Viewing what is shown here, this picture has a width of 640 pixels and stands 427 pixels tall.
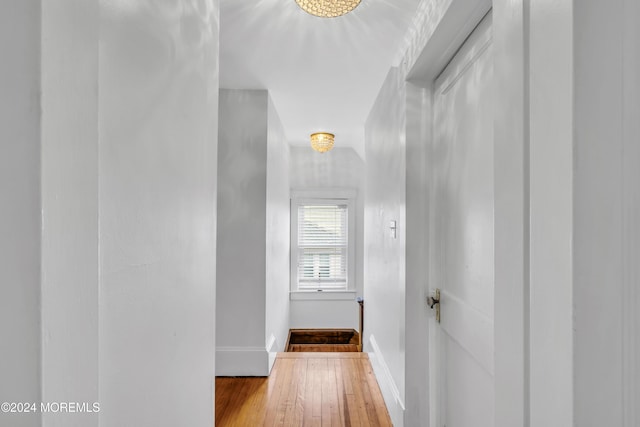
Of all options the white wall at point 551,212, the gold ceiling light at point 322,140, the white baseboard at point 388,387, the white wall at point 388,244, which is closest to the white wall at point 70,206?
the white wall at point 551,212

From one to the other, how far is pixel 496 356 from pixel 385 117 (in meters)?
2.03

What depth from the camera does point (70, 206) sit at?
506mm

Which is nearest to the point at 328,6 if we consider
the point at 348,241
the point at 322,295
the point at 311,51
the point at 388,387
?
the point at 311,51

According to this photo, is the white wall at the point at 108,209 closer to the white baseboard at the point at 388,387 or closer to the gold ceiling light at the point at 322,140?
the white baseboard at the point at 388,387

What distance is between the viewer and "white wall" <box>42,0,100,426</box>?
1.52ft

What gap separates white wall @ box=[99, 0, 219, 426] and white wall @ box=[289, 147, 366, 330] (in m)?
3.91

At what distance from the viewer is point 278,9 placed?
1.79 m

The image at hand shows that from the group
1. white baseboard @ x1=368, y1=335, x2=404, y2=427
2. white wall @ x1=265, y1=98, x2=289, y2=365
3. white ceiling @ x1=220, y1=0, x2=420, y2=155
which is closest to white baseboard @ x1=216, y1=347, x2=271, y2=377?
white wall @ x1=265, y1=98, x2=289, y2=365

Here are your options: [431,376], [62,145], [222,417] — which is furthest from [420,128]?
[222,417]

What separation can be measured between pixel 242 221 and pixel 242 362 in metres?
1.11
